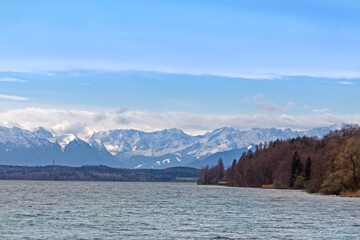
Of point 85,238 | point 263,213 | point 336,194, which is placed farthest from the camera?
point 336,194

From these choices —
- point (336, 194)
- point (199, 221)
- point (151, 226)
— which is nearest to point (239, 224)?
point (199, 221)

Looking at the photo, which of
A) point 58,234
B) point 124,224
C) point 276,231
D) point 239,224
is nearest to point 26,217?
point 124,224

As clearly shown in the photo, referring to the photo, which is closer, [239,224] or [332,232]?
[332,232]

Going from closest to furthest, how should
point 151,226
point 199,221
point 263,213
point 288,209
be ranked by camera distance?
point 151,226 → point 199,221 → point 263,213 → point 288,209

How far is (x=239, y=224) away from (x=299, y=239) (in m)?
16.5

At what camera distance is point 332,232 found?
211 feet

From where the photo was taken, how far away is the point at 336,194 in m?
153

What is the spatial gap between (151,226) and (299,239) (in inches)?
781

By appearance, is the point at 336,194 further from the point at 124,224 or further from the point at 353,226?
the point at 124,224

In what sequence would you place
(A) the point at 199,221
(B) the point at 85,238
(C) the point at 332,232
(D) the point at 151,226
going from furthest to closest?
(A) the point at 199,221, (D) the point at 151,226, (C) the point at 332,232, (B) the point at 85,238

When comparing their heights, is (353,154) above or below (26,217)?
above

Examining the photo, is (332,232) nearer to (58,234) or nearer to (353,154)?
(58,234)

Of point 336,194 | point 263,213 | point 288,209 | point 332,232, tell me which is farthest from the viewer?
point 336,194

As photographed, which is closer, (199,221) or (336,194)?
(199,221)
